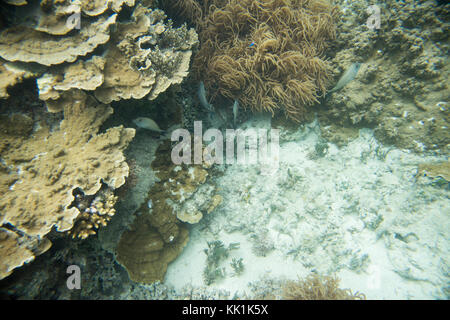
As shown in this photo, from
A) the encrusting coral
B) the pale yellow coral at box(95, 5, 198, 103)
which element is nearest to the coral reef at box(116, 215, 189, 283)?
the pale yellow coral at box(95, 5, 198, 103)

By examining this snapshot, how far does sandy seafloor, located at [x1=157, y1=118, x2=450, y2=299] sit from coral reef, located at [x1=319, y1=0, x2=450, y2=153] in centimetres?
34

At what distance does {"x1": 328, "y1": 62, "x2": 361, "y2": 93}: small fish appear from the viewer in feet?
12.0

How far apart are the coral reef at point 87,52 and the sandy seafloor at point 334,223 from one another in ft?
7.55

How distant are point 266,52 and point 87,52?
288 centimetres

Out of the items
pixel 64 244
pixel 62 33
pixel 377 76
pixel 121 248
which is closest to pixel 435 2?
pixel 377 76

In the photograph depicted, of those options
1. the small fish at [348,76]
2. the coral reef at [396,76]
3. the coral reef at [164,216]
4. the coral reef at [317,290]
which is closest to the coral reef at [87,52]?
the coral reef at [164,216]

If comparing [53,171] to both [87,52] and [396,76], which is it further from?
[396,76]

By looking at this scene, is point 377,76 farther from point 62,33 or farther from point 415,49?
point 62,33

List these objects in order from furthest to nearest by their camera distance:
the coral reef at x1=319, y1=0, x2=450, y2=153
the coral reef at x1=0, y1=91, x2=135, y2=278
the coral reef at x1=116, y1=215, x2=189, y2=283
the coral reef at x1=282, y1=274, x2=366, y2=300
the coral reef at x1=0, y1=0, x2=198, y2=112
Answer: the coral reef at x1=319, y1=0, x2=450, y2=153, the coral reef at x1=116, y1=215, x2=189, y2=283, the coral reef at x1=282, y1=274, x2=366, y2=300, the coral reef at x1=0, y1=0, x2=198, y2=112, the coral reef at x1=0, y1=91, x2=135, y2=278

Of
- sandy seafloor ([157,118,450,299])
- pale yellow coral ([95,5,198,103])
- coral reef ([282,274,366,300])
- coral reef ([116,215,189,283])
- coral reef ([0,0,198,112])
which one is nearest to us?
coral reef ([0,0,198,112])

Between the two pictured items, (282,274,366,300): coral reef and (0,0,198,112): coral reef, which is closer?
(0,0,198,112): coral reef

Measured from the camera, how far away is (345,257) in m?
3.98

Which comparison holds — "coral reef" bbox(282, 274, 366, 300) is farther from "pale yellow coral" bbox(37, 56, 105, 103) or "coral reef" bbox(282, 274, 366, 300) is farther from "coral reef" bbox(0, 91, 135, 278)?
"pale yellow coral" bbox(37, 56, 105, 103)

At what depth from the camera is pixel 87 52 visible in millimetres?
2961
